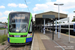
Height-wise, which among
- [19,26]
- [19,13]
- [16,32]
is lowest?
[16,32]

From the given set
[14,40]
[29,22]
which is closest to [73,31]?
[29,22]

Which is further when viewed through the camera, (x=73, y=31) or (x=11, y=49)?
A: (x=73, y=31)

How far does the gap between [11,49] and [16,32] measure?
1.46 metres

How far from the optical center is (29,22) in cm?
750

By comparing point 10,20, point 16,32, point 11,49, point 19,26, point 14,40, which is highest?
point 10,20

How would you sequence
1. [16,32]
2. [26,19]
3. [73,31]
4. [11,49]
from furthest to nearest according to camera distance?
[73,31], [26,19], [16,32], [11,49]

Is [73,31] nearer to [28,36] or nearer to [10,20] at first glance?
[28,36]

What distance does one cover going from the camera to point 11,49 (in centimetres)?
664

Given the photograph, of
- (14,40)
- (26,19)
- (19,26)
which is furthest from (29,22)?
(14,40)

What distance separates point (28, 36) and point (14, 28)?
57.1 inches

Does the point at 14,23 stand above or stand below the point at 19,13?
below

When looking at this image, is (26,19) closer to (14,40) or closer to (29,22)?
(29,22)

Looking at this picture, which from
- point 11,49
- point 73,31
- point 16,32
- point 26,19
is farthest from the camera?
point 73,31

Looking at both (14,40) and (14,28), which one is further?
(14,28)
